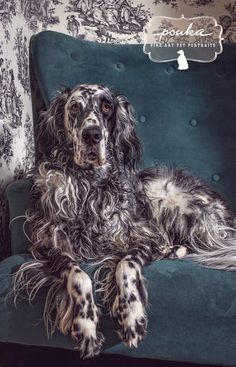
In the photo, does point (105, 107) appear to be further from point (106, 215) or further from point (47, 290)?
point (47, 290)

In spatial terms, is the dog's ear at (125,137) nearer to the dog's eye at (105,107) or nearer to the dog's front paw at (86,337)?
the dog's eye at (105,107)

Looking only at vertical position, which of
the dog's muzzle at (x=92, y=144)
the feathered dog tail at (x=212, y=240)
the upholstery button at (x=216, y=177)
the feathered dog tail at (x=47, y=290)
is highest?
the dog's muzzle at (x=92, y=144)

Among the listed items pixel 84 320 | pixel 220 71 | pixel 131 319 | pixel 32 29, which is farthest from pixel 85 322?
pixel 32 29

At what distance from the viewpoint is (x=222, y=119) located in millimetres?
2402

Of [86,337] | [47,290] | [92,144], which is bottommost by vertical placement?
[86,337]

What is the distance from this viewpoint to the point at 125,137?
1.93m

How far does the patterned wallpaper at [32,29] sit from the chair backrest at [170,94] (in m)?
0.12

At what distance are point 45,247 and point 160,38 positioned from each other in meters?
1.13

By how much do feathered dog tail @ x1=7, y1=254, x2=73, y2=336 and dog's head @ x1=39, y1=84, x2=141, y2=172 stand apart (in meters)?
0.36

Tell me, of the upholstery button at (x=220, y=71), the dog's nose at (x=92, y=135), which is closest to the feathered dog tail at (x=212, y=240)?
the dog's nose at (x=92, y=135)

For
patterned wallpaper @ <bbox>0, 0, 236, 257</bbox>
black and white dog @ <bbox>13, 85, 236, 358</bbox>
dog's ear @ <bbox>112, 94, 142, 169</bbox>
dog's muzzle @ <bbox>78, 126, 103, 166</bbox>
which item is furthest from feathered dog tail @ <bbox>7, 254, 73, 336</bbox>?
patterned wallpaper @ <bbox>0, 0, 236, 257</bbox>

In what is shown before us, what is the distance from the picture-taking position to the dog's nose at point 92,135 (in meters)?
1.75

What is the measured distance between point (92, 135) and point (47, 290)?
49 cm

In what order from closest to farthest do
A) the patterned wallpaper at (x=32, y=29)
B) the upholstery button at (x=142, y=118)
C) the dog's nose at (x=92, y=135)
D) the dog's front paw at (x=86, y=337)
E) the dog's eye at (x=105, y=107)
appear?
the dog's front paw at (x=86, y=337), the dog's nose at (x=92, y=135), the dog's eye at (x=105, y=107), the patterned wallpaper at (x=32, y=29), the upholstery button at (x=142, y=118)
